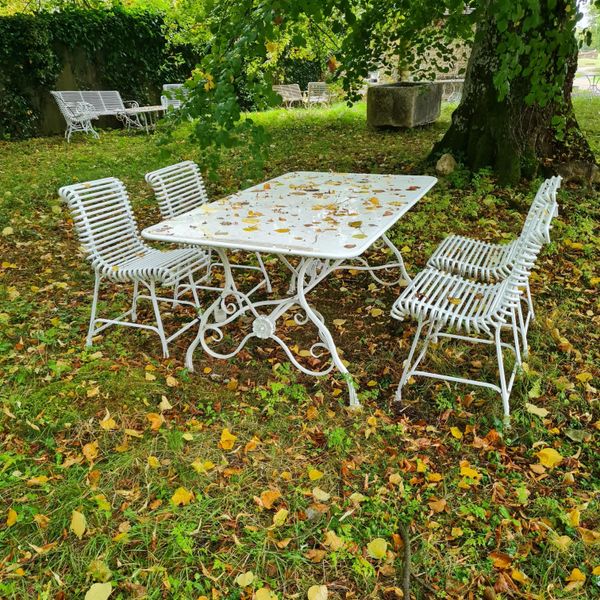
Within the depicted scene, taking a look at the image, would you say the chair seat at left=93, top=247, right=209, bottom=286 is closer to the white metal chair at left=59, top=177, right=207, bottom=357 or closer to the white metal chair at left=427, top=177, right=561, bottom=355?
the white metal chair at left=59, top=177, right=207, bottom=357

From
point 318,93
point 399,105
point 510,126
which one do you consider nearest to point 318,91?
point 318,93

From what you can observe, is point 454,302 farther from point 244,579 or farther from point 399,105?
point 399,105

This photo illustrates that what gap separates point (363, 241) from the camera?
2.52 m

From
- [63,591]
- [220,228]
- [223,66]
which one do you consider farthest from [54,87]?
[63,591]

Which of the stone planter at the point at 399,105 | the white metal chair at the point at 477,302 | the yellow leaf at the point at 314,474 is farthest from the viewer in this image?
the stone planter at the point at 399,105

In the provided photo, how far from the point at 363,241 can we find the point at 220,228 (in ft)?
2.69

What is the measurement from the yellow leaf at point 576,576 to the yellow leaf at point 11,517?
7.32 ft

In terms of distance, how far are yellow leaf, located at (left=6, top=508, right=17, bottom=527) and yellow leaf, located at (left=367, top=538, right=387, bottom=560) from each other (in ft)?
4.85

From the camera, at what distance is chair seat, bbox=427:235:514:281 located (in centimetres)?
322

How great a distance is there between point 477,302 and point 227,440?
152 cm

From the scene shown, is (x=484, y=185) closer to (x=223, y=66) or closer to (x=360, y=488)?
(x=223, y=66)

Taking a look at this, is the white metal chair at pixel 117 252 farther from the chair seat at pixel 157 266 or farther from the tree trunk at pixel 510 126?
the tree trunk at pixel 510 126

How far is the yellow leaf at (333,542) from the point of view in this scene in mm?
2084

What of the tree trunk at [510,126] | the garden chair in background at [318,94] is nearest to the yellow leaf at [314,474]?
the tree trunk at [510,126]
